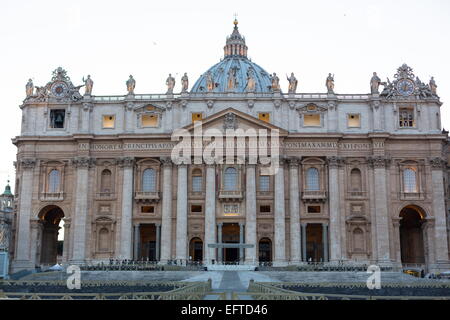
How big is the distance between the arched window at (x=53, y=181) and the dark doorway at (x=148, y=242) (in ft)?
38.9

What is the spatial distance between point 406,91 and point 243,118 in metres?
21.4

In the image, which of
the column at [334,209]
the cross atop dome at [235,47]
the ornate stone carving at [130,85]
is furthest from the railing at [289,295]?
the cross atop dome at [235,47]

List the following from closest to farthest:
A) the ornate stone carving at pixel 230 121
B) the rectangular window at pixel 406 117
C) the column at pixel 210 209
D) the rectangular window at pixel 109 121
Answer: the column at pixel 210 209 → the ornate stone carving at pixel 230 121 → the rectangular window at pixel 406 117 → the rectangular window at pixel 109 121

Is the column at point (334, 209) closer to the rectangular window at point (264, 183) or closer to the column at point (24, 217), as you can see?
the rectangular window at point (264, 183)

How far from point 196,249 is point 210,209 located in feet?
19.4

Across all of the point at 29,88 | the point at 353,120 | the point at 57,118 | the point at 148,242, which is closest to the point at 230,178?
the point at 148,242

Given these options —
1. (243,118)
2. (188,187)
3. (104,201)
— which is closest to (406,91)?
(243,118)

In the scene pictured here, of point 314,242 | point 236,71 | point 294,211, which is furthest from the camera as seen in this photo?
point 236,71

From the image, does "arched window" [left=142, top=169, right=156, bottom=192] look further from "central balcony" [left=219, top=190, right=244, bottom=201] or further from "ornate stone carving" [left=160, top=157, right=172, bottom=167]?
"central balcony" [left=219, top=190, right=244, bottom=201]

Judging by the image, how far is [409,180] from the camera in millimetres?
70250

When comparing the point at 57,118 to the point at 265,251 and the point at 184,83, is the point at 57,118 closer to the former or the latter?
the point at 184,83

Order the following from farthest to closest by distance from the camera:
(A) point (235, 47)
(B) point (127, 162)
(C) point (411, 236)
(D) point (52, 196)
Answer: (A) point (235, 47) → (C) point (411, 236) → (D) point (52, 196) → (B) point (127, 162)

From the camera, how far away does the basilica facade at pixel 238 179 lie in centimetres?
6788

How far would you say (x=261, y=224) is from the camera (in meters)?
68.6
